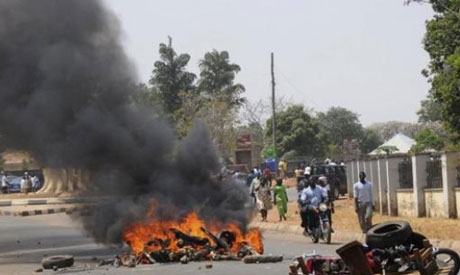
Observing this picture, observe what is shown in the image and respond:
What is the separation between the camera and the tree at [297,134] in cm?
6844

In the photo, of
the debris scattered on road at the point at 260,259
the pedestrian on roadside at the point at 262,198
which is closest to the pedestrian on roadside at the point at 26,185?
the pedestrian on roadside at the point at 262,198

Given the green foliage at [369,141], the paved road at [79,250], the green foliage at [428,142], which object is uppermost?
the green foliage at [369,141]

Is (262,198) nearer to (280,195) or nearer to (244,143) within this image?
(280,195)

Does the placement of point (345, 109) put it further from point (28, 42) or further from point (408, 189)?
point (28, 42)

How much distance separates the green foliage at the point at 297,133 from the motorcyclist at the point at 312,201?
4739 cm

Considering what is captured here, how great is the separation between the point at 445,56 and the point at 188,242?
561 inches

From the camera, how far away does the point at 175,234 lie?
1638 centimetres

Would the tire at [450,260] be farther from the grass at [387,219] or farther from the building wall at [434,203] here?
the building wall at [434,203]

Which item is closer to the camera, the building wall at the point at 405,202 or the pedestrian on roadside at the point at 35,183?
the building wall at the point at 405,202

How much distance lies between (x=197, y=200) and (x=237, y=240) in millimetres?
1712

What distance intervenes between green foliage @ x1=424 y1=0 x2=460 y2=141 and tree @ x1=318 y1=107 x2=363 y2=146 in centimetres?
6841

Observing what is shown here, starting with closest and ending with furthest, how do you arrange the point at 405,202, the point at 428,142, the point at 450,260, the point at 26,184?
the point at 450,260, the point at 405,202, the point at 428,142, the point at 26,184

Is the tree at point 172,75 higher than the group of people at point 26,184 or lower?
higher

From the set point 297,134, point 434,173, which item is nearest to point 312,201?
point 434,173
